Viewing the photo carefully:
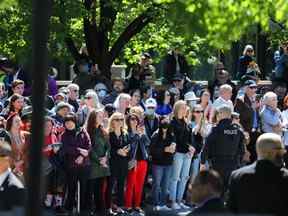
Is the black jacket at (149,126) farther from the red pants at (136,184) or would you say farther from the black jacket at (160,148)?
the red pants at (136,184)

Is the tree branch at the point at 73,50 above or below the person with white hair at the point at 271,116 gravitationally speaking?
above

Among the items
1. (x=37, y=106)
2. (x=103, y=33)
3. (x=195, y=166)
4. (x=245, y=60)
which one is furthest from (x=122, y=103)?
(x=37, y=106)

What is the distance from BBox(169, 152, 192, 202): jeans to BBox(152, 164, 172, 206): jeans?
0.34 feet

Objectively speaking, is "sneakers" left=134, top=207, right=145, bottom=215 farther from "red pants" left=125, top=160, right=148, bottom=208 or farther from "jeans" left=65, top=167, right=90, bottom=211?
"jeans" left=65, top=167, right=90, bottom=211

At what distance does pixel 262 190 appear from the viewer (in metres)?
9.30

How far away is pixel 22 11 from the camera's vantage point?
64.7 feet

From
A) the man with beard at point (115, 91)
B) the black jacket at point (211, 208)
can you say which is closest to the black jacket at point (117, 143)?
the man with beard at point (115, 91)

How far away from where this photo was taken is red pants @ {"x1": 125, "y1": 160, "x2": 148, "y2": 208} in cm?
1641

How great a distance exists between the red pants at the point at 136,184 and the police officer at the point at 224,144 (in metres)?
1.24

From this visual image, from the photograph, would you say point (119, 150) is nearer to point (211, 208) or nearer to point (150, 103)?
point (150, 103)

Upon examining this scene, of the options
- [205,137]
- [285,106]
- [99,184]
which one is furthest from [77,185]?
[285,106]

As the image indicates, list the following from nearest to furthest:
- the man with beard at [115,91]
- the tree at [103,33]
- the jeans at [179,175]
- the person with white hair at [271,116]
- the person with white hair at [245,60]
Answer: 1. the jeans at [179,175]
2. the person with white hair at [271,116]
3. the man with beard at [115,91]
4. the tree at [103,33]
5. the person with white hair at [245,60]

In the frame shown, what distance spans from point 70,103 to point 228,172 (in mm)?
3398

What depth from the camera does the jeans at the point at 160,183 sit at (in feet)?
54.7
